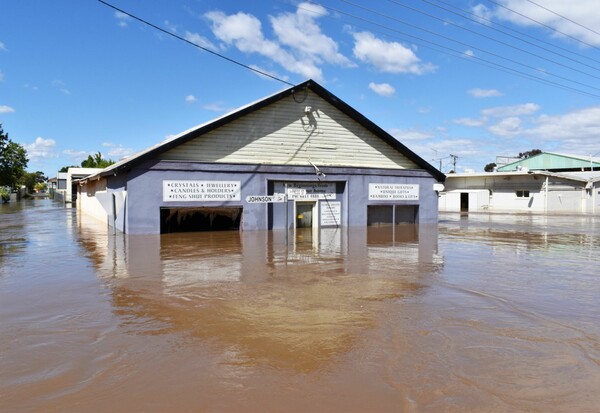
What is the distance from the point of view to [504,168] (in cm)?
6544

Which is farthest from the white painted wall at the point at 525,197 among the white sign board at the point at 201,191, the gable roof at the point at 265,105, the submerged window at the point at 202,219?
the white sign board at the point at 201,191

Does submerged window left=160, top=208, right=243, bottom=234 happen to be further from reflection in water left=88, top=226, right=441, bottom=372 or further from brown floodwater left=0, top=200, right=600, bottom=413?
brown floodwater left=0, top=200, right=600, bottom=413

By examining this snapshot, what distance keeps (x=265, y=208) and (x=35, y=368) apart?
50.3 feet

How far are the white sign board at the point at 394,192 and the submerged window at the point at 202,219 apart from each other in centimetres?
681

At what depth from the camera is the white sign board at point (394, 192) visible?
2252 centimetres

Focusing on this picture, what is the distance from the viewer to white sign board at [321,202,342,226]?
70.0ft

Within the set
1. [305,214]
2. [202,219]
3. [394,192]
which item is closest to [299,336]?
[202,219]

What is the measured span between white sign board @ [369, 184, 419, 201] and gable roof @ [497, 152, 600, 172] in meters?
42.0

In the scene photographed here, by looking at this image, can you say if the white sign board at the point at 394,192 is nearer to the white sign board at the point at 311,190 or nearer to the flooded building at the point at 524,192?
the white sign board at the point at 311,190

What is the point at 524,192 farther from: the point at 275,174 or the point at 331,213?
the point at 275,174

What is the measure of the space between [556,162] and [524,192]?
2299cm

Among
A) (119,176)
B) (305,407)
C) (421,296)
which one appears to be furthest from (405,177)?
(305,407)

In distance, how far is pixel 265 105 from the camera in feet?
65.2

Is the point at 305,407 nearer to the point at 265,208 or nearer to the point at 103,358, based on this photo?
the point at 103,358
